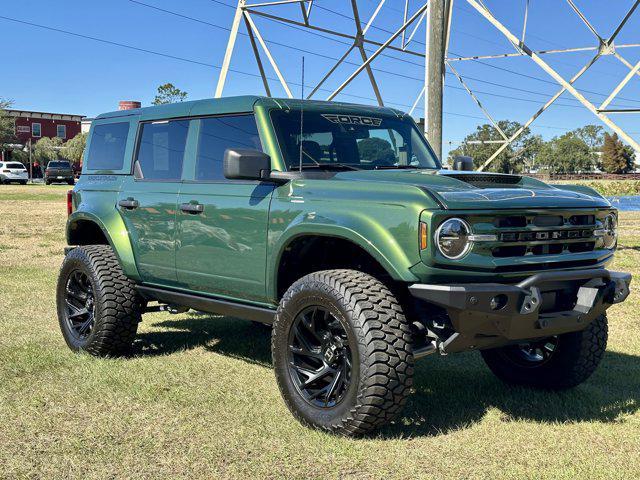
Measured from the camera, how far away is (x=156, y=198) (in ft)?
19.2

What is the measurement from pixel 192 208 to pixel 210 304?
2.26 ft

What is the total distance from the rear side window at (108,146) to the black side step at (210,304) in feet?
3.70

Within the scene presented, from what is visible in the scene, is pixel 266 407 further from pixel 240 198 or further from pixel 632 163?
pixel 632 163

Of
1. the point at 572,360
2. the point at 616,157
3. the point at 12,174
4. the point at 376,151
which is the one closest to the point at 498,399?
the point at 572,360

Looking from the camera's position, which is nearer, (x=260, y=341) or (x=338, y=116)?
(x=338, y=116)

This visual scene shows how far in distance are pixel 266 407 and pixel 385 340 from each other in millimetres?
1194

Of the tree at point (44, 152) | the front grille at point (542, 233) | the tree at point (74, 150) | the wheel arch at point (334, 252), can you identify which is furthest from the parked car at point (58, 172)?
the front grille at point (542, 233)

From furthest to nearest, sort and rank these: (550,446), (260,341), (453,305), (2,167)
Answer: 1. (2,167)
2. (260,341)
3. (550,446)
4. (453,305)

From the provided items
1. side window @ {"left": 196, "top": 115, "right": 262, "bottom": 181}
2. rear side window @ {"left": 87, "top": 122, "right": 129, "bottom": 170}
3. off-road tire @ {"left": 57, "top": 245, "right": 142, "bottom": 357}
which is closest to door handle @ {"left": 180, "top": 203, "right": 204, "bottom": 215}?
side window @ {"left": 196, "top": 115, "right": 262, "bottom": 181}

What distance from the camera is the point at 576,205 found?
4.56 meters

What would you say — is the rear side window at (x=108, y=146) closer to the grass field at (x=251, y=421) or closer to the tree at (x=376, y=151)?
the grass field at (x=251, y=421)

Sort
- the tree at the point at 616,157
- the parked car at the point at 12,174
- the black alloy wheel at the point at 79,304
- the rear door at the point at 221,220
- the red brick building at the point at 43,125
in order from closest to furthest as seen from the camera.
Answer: the rear door at the point at 221,220 → the black alloy wheel at the point at 79,304 → the parked car at the point at 12,174 → the red brick building at the point at 43,125 → the tree at the point at 616,157

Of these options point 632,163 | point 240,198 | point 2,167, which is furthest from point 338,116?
point 632,163

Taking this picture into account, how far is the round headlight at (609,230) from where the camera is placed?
485cm
